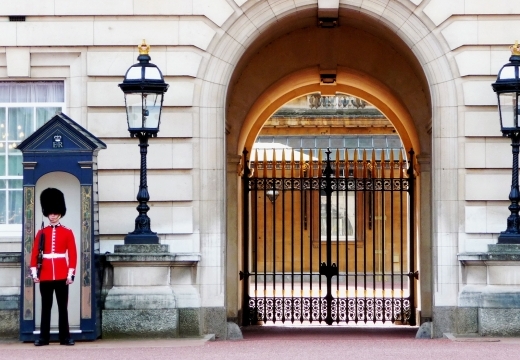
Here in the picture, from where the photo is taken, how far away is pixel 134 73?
13711 millimetres

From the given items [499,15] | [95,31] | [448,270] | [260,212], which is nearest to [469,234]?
[448,270]

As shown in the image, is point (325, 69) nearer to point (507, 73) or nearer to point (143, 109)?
point (507, 73)

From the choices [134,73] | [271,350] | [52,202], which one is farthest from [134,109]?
[271,350]

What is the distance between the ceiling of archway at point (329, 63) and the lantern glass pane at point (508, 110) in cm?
333

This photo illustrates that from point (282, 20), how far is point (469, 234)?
3.30 metres

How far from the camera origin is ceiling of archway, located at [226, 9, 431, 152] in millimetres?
17625

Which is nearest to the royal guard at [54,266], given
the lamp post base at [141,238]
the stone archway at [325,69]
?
the lamp post base at [141,238]

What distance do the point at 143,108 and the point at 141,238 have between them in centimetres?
137

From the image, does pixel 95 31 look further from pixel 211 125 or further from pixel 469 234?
pixel 469 234

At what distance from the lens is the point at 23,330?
13484 mm

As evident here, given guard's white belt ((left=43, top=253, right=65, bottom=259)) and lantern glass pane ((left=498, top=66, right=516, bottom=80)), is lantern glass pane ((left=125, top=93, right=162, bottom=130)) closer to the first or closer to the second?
guard's white belt ((left=43, top=253, right=65, bottom=259))

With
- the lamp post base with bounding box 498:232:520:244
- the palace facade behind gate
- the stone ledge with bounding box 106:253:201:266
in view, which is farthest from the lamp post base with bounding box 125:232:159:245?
the lamp post base with bounding box 498:232:520:244

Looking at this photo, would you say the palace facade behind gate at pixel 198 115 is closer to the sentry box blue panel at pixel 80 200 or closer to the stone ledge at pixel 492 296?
the stone ledge at pixel 492 296

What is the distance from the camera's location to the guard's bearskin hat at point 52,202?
13.2 meters
